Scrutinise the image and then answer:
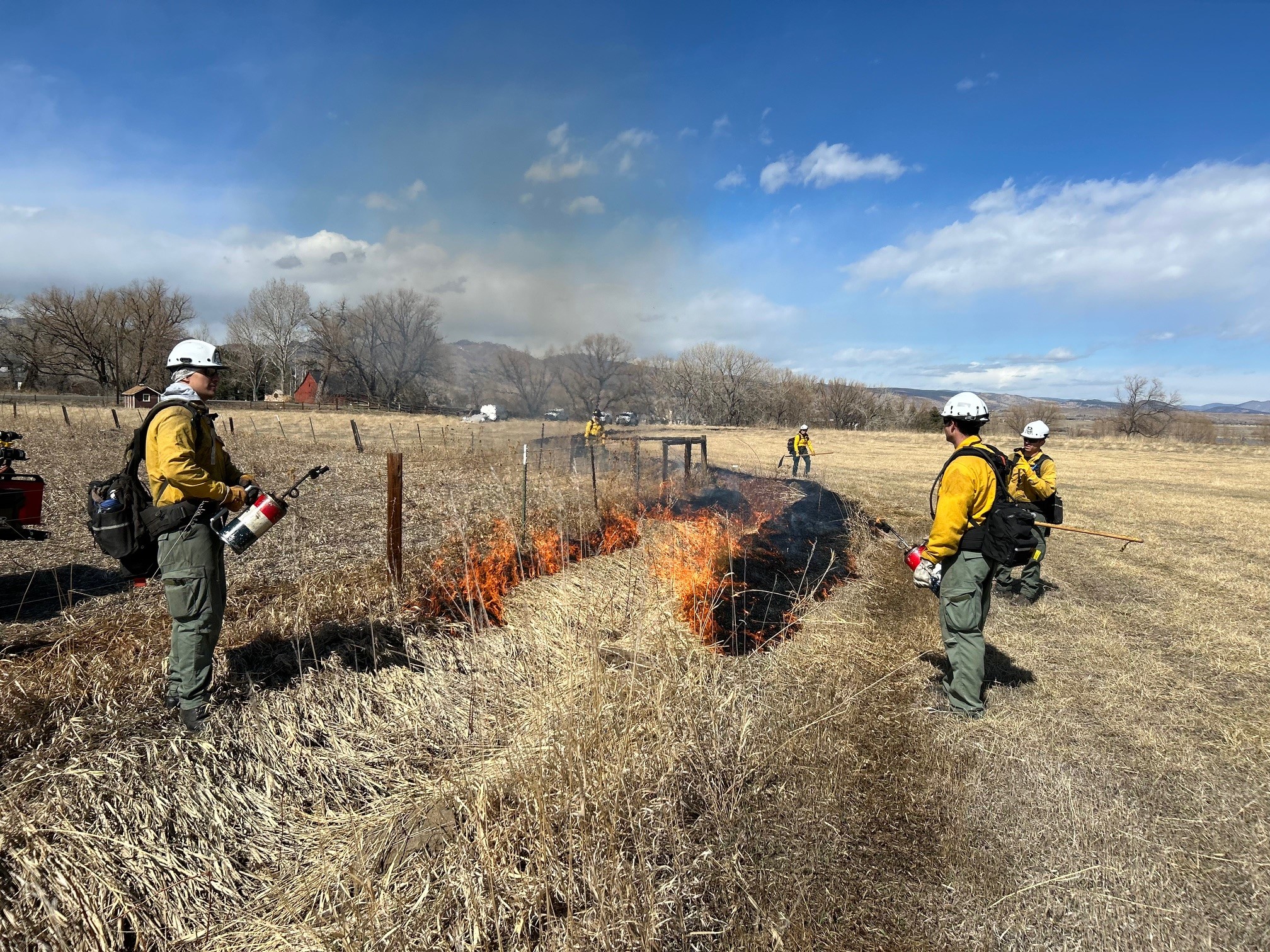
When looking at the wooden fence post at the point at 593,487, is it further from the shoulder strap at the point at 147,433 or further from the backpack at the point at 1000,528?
the shoulder strap at the point at 147,433

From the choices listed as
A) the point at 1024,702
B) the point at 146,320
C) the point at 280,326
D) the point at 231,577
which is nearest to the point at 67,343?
the point at 146,320

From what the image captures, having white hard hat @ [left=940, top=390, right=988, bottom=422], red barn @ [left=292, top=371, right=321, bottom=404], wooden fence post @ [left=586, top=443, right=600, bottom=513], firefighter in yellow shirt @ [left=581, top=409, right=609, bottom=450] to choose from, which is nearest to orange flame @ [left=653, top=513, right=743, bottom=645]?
wooden fence post @ [left=586, top=443, right=600, bottom=513]

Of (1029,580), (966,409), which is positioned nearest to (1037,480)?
(1029,580)

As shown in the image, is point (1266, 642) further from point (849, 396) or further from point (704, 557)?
point (849, 396)

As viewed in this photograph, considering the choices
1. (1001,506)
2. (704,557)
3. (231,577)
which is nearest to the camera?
(1001,506)

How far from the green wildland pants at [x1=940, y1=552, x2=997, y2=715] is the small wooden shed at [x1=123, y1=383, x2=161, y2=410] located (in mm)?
54552

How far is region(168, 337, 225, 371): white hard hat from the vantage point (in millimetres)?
3463

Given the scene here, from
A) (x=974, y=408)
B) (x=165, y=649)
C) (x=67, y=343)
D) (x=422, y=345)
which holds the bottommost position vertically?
(x=165, y=649)

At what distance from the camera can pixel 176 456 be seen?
3.23 metres

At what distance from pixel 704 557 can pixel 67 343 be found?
217ft

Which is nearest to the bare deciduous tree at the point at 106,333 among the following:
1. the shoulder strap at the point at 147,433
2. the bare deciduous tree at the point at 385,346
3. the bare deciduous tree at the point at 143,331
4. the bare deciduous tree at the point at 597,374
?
the bare deciduous tree at the point at 143,331

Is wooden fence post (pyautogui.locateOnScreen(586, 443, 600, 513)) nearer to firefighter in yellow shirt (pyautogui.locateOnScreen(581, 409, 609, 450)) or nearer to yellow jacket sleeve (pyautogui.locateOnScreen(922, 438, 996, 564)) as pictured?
firefighter in yellow shirt (pyautogui.locateOnScreen(581, 409, 609, 450))

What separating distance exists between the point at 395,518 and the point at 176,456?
7.50 feet

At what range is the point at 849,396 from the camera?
65938mm
